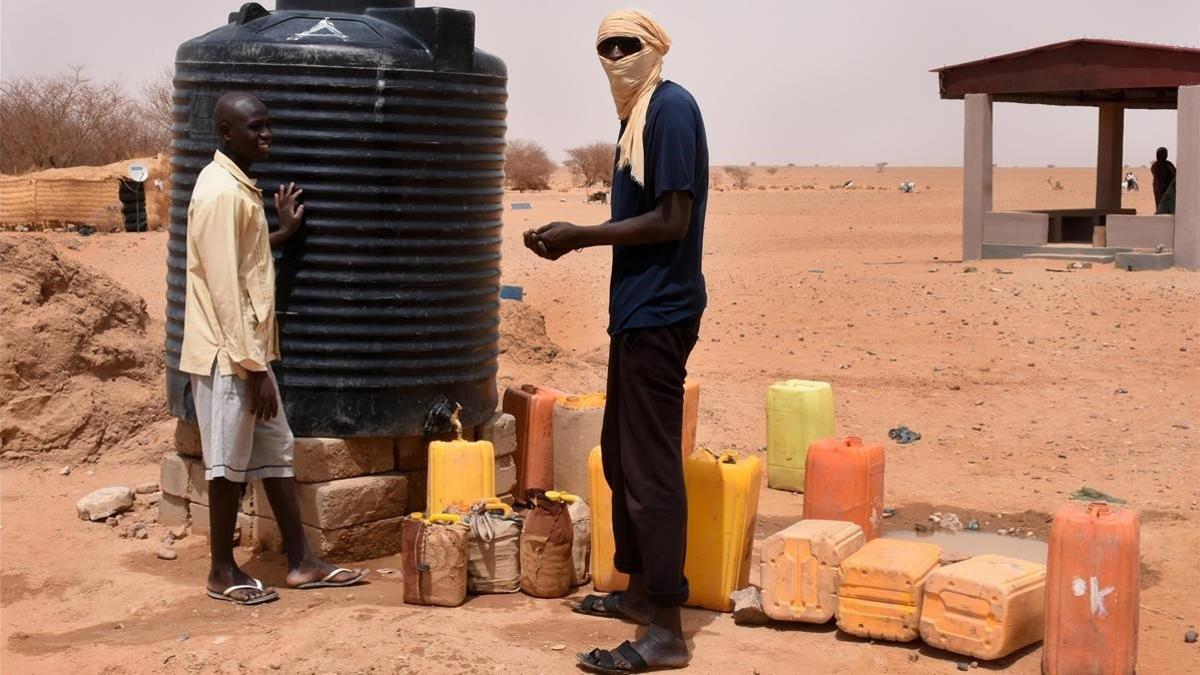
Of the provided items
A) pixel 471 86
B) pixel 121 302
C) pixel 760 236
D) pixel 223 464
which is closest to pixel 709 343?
pixel 121 302

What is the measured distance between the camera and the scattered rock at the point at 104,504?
21.6ft

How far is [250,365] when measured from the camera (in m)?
5.19

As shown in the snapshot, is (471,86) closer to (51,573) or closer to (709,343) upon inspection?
(51,573)

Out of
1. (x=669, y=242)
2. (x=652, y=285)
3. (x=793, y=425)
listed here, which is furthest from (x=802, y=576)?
(x=793, y=425)

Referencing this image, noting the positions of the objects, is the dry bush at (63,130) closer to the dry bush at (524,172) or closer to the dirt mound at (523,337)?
the dry bush at (524,172)

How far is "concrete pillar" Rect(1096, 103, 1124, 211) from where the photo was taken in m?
21.4

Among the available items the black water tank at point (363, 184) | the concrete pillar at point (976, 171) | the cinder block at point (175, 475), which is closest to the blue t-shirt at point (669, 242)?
the black water tank at point (363, 184)

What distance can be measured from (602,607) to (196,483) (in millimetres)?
2152

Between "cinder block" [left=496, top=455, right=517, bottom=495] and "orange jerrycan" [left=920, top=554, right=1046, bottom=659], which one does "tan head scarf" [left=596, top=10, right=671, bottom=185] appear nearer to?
"orange jerrycan" [left=920, top=554, right=1046, bottom=659]

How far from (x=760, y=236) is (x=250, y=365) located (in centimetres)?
2001

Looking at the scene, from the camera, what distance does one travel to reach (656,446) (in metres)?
4.66

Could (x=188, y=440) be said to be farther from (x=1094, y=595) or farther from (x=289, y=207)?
(x=1094, y=595)

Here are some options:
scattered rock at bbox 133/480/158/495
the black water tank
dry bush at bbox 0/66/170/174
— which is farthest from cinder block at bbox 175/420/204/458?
dry bush at bbox 0/66/170/174

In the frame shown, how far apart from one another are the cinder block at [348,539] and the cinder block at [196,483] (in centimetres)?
31
